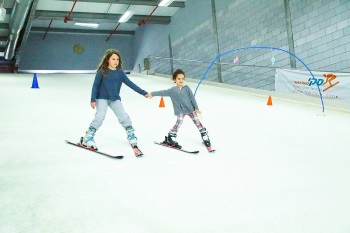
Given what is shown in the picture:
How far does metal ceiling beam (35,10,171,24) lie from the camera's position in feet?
58.1

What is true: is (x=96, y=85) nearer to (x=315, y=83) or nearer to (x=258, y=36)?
(x=315, y=83)

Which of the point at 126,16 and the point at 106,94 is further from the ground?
the point at 126,16

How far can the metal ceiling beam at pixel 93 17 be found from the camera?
58.1ft

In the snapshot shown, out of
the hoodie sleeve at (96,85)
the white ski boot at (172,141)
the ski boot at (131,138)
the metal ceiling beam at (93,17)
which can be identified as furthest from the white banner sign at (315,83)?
the metal ceiling beam at (93,17)

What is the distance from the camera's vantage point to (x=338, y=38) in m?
9.68

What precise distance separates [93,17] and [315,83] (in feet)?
43.9

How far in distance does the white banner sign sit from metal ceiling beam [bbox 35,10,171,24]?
35.9 ft

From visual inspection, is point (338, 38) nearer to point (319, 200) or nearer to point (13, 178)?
point (319, 200)

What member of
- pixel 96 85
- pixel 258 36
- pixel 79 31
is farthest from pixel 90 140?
pixel 79 31

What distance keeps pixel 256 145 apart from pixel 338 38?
21.9 ft

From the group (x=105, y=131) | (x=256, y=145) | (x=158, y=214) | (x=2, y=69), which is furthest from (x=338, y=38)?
(x=2, y=69)

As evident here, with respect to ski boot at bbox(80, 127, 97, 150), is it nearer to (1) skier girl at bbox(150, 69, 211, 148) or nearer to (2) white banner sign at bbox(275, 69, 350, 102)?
(1) skier girl at bbox(150, 69, 211, 148)

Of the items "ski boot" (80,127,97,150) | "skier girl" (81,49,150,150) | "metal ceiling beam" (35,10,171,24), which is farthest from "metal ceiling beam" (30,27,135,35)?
"ski boot" (80,127,97,150)

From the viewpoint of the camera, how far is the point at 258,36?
1281 cm
